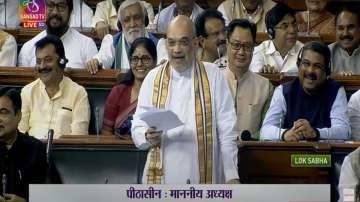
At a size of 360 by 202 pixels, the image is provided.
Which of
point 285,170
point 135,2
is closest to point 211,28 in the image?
→ point 135,2

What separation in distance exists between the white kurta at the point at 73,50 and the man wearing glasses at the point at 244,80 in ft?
5.12

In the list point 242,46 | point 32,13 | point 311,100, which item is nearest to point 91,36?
point 32,13

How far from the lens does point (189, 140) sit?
8141mm

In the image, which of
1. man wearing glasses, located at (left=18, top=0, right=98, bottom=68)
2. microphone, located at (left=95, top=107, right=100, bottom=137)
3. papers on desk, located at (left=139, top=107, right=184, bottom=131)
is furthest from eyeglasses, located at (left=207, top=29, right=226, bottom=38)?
papers on desk, located at (left=139, top=107, right=184, bottom=131)

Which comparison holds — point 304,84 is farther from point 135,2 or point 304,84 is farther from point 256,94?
point 135,2

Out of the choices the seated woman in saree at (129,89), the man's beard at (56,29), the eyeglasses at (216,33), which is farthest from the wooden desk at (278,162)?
the man's beard at (56,29)

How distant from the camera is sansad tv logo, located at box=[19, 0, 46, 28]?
1102 cm

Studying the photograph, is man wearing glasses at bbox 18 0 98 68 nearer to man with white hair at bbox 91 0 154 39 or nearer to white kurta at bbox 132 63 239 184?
man with white hair at bbox 91 0 154 39

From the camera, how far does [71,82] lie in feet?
30.8

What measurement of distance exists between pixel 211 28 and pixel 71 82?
48.7 inches

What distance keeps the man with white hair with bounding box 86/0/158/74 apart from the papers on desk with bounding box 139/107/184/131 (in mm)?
2220

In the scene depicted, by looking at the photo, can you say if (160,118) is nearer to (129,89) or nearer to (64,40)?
(129,89)

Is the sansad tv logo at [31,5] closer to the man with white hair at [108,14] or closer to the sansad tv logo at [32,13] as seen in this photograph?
the sansad tv logo at [32,13]

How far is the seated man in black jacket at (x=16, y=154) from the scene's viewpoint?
8.03 m
